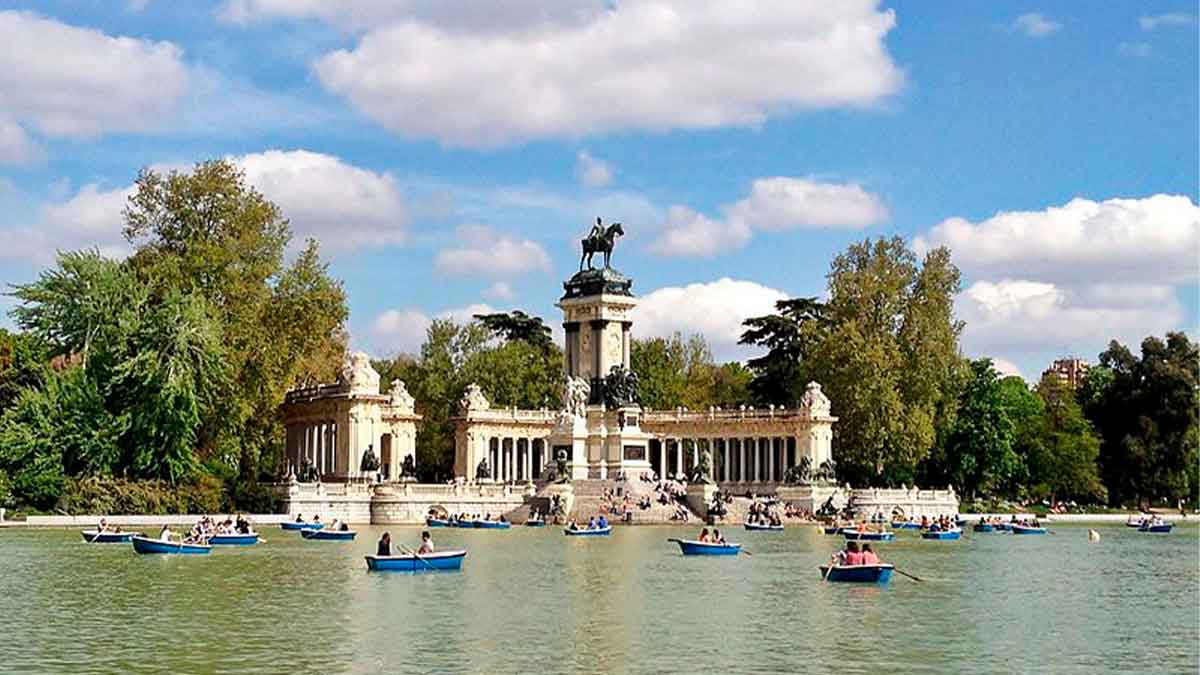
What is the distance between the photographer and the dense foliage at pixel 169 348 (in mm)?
69688

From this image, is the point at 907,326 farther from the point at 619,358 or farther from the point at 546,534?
the point at 546,534

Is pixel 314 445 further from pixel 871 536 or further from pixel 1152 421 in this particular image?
pixel 1152 421

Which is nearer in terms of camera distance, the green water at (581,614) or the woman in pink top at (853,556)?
the green water at (581,614)

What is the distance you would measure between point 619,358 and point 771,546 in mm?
35274

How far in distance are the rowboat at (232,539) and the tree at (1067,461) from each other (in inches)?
2298

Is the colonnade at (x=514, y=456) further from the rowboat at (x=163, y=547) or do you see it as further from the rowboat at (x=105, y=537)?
the rowboat at (x=163, y=547)

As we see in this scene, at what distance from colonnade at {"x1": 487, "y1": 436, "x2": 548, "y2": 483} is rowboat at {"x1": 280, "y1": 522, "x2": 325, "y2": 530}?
27.6 meters

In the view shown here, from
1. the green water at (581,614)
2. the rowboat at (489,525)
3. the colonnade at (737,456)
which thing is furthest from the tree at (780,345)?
the green water at (581,614)

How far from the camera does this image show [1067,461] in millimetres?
98438

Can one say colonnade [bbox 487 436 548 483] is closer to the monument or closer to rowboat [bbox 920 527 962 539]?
the monument

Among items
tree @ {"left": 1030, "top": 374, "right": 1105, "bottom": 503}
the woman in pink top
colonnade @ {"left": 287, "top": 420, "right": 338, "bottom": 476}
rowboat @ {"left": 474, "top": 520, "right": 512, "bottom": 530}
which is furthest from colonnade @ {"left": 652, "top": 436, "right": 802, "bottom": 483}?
the woman in pink top

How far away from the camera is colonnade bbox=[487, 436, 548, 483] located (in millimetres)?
96875

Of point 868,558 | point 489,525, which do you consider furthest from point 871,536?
point 868,558

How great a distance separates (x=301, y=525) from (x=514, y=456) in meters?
33.2
